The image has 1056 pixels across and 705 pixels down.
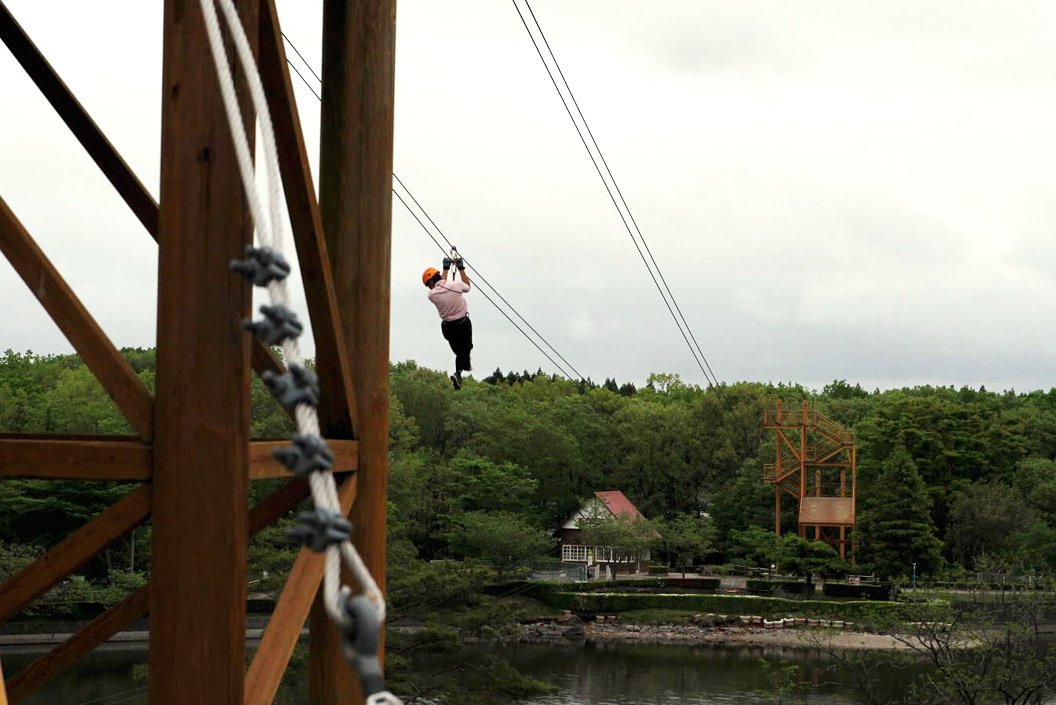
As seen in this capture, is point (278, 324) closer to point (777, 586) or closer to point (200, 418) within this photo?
point (200, 418)

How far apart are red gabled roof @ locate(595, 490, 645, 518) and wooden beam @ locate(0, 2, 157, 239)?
42.8 m

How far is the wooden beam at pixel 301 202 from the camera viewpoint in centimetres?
276

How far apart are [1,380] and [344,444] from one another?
168 ft

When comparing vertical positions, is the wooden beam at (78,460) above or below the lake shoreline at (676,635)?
above

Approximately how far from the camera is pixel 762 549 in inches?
1665

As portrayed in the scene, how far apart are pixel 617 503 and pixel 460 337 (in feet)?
132

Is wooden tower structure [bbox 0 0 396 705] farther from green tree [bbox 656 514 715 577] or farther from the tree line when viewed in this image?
green tree [bbox 656 514 715 577]

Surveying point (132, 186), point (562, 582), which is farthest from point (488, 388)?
point (132, 186)

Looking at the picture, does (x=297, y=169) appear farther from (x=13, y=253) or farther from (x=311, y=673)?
(x=311, y=673)

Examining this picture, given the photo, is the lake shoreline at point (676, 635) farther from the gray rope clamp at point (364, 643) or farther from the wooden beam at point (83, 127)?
the gray rope clamp at point (364, 643)

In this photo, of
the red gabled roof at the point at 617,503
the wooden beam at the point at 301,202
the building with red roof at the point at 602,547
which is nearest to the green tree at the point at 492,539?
the building with red roof at the point at 602,547

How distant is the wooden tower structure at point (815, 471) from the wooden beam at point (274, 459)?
40035 mm

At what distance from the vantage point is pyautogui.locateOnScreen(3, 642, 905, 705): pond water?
83.8ft

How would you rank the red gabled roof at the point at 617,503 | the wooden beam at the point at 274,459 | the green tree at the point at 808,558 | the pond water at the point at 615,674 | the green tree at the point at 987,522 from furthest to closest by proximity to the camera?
the red gabled roof at the point at 617,503 → the green tree at the point at 987,522 → the green tree at the point at 808,558 → the pond water at the point at 615,674 → the wooden beam at the point at 274,459
